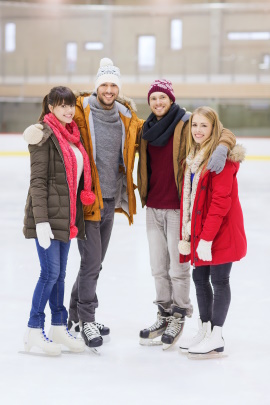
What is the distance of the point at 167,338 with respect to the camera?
2.91 metres

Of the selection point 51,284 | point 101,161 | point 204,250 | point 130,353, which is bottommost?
point 130,353

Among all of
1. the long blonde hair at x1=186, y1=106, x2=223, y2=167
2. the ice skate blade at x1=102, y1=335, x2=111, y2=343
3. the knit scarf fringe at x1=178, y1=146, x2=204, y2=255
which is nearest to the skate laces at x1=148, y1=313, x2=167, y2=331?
the ice skate blade at x1=102, y1=335, x2=111, y2=343

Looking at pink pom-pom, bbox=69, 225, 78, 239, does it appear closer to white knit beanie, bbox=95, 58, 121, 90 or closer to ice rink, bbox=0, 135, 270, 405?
ice rink, bbox=0, 135, 270, 405

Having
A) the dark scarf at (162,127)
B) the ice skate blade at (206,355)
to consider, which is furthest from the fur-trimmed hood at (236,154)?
the ice skate blade at (206,355)

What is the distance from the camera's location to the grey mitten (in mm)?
2559

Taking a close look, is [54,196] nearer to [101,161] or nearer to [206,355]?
[101,161]

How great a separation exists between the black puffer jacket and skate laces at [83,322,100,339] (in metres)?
0.51

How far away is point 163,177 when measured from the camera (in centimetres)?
293

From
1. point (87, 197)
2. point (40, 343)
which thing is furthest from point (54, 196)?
point (40, 343)

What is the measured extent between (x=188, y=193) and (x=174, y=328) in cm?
67

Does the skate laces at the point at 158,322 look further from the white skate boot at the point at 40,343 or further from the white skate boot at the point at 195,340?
the white skate boot at the point at 40,343

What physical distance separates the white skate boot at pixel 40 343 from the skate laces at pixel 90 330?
172mm

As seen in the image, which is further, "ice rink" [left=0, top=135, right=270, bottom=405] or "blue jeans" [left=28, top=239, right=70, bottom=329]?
"blue jeans" [left=28, top=239, right=70, bottom=329]

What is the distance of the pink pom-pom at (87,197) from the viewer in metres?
2.80
